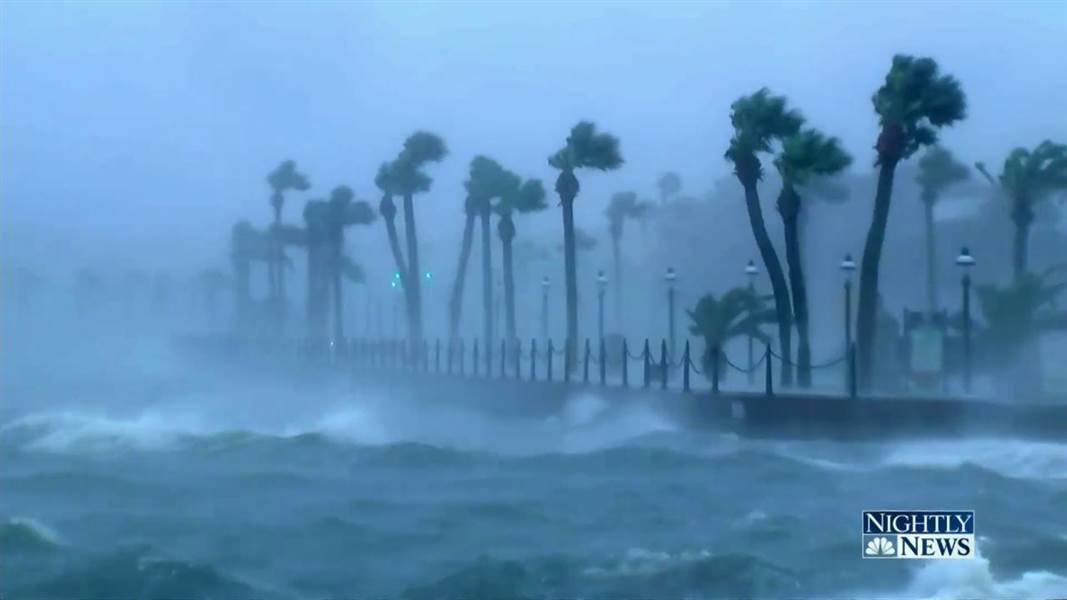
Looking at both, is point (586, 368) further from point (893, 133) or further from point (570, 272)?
point (893, 133)

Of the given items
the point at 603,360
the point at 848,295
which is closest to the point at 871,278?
Result: the point at 848,295

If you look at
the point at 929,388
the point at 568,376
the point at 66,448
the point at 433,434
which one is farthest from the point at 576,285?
the point at 66,448

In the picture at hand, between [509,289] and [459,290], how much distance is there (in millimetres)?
4269

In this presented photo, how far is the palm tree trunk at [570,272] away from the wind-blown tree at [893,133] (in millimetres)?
4177

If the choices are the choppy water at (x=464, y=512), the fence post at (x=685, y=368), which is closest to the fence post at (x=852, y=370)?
the fence post at (x=685, y=368)

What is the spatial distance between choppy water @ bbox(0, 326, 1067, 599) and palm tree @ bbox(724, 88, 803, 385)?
14.1 ft

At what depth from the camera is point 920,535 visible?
A: 373 inches

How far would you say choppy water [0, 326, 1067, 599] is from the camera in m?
9.43

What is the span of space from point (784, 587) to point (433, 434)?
255 inches

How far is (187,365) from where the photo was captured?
19.8m

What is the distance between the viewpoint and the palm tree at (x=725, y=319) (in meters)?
22.5

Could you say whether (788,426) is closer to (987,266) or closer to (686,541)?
(987,266)

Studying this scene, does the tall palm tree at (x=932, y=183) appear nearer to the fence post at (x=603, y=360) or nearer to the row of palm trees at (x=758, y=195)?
the row of palm trees at (x=758, y=195)

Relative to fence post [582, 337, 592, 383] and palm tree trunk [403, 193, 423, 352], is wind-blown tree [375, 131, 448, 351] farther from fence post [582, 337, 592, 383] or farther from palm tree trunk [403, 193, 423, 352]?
fence post [582, 337, 592, 383]
